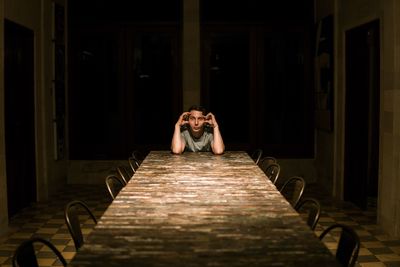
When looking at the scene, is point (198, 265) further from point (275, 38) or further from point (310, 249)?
point (275, 38)

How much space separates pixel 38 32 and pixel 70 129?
193 cm

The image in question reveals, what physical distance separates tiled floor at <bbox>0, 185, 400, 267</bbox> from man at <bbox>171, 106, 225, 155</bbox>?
3.81 feet

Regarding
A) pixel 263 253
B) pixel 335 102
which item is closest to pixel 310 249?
pixel 263 253

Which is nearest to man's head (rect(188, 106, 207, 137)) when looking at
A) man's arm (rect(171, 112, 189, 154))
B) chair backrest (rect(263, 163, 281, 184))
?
man's arm (rect(171, 112, 189, 154))

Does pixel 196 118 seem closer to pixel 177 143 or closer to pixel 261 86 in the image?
pixel 177 143

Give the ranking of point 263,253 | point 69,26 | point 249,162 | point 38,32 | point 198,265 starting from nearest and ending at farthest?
point 198,265 → point 263,253 → point 249,162 → point 38,32 → point 69,26

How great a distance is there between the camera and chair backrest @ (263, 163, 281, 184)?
13.5ft

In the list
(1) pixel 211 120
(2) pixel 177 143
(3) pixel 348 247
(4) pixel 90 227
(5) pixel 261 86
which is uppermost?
(5) pixel 261 86

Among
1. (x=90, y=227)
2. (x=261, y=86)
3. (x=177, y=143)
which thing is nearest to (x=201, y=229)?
(x=177, y=143)

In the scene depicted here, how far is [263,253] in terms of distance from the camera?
1870 mm

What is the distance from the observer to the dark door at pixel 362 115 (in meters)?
6.16

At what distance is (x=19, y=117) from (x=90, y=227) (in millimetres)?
1624

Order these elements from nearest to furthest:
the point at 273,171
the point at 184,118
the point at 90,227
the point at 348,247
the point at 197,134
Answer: the point at 348,247
the point at 273,171
the point at 90,227
the point at 197,134
the point at 184,118

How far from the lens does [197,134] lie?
5.56 meters
